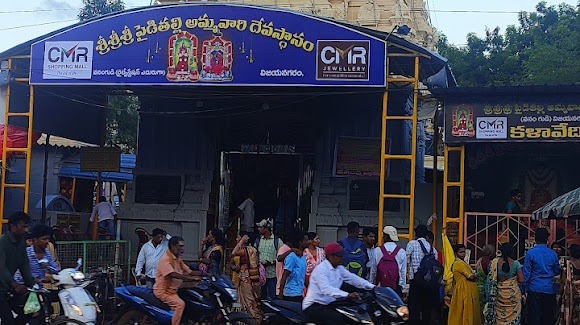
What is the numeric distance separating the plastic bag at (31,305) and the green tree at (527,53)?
846 inches

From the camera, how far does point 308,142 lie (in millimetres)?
19172

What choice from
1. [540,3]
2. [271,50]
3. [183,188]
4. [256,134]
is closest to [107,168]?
[183,188]

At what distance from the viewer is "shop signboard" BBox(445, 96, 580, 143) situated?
13320 mm

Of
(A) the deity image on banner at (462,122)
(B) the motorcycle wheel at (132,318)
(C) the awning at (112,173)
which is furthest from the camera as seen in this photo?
(C) the awning at (112,173)

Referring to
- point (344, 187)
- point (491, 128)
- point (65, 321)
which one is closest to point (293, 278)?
point (65, 321)

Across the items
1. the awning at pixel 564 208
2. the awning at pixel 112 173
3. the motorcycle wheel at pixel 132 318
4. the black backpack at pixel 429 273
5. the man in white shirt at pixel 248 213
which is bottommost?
the motorcycle wheel at pixel 132 318

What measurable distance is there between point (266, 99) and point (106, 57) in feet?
13.6

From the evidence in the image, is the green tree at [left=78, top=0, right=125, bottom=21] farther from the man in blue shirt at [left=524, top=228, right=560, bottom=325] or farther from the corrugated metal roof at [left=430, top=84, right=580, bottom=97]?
the man in blue shirt at [left=524, top=228, right=560, bottom=325]

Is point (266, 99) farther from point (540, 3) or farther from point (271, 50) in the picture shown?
point (540, 3)

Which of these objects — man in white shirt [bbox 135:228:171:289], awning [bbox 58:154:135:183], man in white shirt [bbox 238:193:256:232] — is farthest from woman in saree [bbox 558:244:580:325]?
awning [bbox 58:154:135:183]

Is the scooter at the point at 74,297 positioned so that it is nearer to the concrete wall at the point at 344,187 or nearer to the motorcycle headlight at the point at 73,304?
the motorcycle headlight at the point at 73,304

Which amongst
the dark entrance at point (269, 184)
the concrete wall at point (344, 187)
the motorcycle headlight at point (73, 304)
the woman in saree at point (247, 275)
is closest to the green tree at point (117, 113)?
the dark entrance at point (269, 184)

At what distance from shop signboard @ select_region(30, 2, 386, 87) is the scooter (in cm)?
580

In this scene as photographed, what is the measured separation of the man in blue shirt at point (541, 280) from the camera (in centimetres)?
1108
